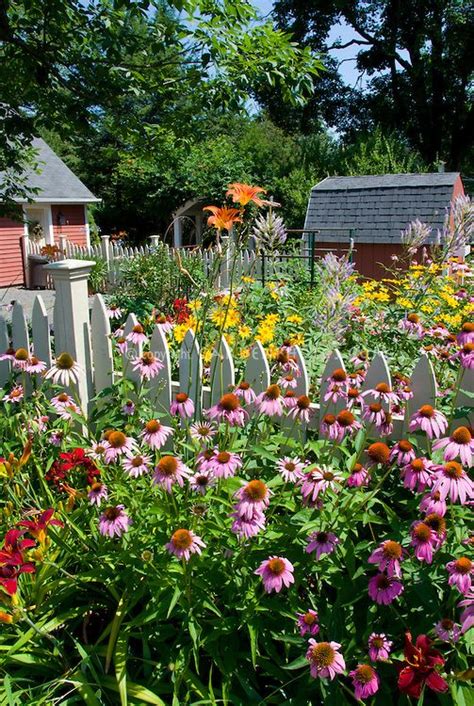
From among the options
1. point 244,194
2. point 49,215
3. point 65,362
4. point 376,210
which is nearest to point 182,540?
point 65,362

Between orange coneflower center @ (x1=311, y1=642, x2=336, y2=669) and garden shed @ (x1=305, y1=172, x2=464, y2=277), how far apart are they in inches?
286

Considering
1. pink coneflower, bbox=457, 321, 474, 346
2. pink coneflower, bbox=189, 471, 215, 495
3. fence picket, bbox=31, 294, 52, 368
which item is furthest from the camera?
fence picket, bbox=31, 294, 52, 368

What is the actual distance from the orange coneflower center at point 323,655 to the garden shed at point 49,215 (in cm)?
1475

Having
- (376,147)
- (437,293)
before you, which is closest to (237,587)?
(437,293)

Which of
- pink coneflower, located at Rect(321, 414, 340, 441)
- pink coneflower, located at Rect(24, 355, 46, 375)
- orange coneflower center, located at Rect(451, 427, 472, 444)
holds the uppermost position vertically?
pink coneflower, located at Rect(24, 355, 46, 375)

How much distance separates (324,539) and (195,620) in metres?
0.43

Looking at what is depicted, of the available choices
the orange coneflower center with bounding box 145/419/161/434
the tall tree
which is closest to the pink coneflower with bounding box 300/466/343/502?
the orange coneflower center with bounding box 145/419/161/434

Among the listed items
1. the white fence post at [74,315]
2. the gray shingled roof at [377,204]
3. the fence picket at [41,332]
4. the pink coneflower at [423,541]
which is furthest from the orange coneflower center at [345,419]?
the gray shingled roof at [377,204]

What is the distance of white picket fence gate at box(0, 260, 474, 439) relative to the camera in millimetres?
2174

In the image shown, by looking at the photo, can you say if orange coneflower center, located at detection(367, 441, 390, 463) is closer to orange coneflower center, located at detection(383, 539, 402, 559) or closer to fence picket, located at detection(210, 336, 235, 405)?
orange coneflower center, located at detection(383, 539, 402, 559)

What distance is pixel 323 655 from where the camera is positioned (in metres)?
1.19

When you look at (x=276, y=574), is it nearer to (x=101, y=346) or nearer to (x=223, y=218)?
(x=223, y=218)

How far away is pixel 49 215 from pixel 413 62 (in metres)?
14.7

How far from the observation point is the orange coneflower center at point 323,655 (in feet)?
3.90
